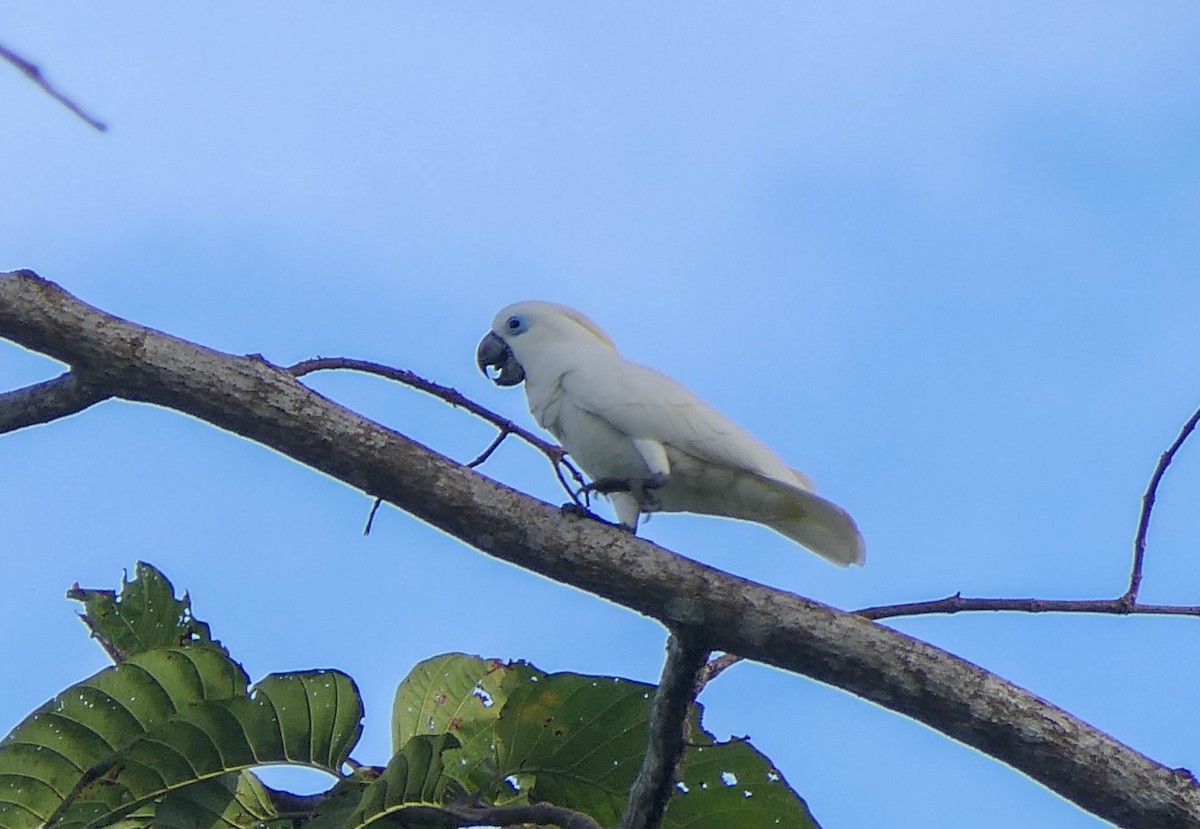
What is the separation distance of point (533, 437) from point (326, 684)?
119cm

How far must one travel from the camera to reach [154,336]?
3.19 metres

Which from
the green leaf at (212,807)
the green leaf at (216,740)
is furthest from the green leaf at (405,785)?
the green leaf at (212,807)

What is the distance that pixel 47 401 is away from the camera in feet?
10.7

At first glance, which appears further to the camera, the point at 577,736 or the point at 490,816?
the point at 577,736

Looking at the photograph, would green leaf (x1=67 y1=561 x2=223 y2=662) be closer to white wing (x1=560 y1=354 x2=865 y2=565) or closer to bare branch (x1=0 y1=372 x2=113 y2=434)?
bare branch (x1=0 y1=372 x2=113 y2=434)

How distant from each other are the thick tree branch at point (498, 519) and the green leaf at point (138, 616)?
75 centimetres

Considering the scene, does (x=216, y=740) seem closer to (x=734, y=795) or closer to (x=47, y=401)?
(x=47, y=401)

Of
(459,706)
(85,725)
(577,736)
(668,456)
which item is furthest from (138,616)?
(668,456)

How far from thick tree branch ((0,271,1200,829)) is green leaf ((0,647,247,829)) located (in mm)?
613

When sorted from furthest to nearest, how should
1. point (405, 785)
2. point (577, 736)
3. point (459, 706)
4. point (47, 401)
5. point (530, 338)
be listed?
point (530, 338)
point (459, 706)
point (577, 736)
point (47, 401)
point (405, 785)

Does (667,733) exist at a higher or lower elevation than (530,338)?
lower

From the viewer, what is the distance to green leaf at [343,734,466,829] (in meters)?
2.98

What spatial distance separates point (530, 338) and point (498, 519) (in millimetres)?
2063

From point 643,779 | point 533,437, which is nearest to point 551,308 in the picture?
point 533,437
